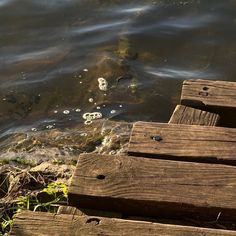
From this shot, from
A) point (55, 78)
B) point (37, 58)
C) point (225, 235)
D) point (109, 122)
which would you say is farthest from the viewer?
point (37, 58)

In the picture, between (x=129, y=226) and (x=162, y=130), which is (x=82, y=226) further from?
(x=162, y=130)

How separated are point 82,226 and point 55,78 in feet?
12.8

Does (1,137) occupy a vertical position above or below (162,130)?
below

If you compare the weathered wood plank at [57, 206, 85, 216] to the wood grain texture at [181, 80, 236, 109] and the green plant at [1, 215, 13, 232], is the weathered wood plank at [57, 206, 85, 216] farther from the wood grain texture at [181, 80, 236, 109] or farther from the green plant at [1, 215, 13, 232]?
the wood grain texture at [181, 80, 236, 109]

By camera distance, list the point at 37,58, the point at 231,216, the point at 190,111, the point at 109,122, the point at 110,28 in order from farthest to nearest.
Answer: the point at 110,28
the point at 37,58
the point at 109,122
the point at 190,111
the point at 231,216

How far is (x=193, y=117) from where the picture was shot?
3.04 m

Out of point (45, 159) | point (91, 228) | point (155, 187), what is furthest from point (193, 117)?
point (45, 159)

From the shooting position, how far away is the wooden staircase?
7.48 ft

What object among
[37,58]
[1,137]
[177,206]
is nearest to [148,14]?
[37,58]

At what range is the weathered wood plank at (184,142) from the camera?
270 cm

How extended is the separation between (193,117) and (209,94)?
0.76 feet

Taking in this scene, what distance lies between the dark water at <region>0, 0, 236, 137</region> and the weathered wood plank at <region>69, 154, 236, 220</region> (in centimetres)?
264

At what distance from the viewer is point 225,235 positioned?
2.22 meters

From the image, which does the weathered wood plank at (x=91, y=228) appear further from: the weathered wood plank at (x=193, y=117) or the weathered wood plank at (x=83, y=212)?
the weathered wood plank at (x=193, y=117)
